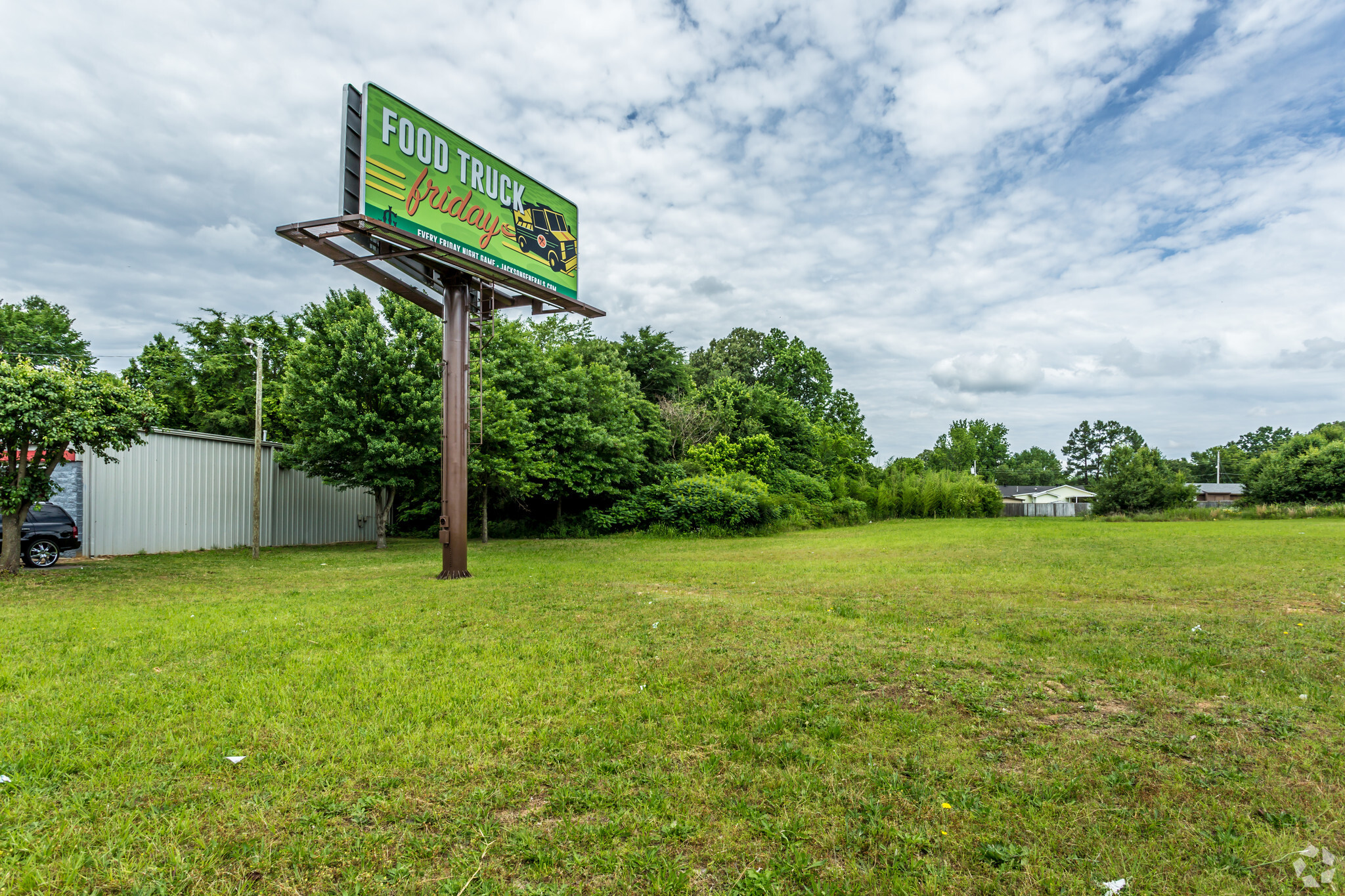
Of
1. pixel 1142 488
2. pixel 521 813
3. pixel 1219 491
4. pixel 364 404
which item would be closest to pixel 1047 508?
pixel 1142 488

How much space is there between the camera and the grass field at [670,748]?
2557mm

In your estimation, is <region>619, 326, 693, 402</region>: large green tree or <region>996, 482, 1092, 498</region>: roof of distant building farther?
<region>996, 482, 1092, 498</region>: roof of distant building

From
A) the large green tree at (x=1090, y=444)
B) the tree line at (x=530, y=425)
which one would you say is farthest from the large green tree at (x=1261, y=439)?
the tree line at (x=530, y=425)

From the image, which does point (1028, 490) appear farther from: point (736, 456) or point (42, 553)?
point (42, 553)

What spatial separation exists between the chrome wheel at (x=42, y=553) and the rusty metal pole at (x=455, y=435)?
7.87m

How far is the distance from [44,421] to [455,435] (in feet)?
19.5

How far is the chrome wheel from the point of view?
12727 mm

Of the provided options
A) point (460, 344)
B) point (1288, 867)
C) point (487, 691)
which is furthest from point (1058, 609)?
point (460, 344)

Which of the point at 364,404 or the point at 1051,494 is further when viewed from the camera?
the point at 1051,494

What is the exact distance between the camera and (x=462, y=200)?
476 inches

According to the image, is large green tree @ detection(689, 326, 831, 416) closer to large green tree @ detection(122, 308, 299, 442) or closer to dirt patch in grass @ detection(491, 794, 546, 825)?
large green tree @ detection(122, 308, 299, 442)

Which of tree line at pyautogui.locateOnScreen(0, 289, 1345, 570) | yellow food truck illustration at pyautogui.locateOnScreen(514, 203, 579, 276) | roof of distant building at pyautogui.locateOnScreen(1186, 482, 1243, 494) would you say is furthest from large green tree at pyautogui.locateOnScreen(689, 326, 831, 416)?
roof of distant building at pyautogui.locateOnScreen(1186, 482, 1243, 494)

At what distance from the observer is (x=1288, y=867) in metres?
2.46

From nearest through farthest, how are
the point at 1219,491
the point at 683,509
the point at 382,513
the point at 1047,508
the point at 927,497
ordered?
the point at 382,513
the point at 683,509
the point at 927,497
the point at 1047,508
the point at 1219,491
